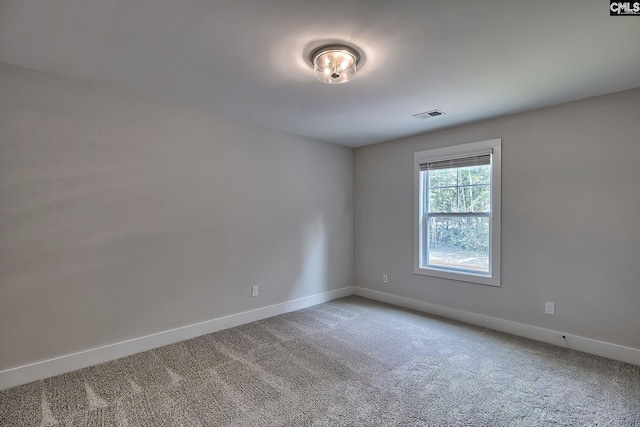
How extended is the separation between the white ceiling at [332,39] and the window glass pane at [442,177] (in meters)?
1.00

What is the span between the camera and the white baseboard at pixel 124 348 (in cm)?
225

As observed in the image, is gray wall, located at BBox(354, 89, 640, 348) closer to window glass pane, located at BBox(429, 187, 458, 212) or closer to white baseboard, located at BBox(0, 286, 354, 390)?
window glass pane, located at BBox(429, 187, 458, 212)

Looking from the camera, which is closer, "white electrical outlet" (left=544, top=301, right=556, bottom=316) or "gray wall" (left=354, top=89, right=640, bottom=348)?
"gray wall" (left=354, top=89, right=640, bottom=348)

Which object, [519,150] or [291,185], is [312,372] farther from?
[519,150]

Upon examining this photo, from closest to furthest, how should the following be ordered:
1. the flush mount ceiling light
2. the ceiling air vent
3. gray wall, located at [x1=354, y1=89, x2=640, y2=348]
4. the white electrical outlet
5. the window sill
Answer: the flush mount ceiling light
gray wall, located at [x1=354, y1=89, x2=640, y2=348]
the white electrical outlet
the ceiling air vent
the window sill

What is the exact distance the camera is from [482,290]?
11.5 feet

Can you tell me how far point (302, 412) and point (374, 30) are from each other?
2.42 m

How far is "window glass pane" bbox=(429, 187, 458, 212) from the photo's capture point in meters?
3.83

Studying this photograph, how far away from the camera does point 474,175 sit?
3.65m

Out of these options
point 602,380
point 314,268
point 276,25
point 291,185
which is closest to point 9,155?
point 276,25

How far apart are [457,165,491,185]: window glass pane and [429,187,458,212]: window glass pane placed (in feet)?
0.54

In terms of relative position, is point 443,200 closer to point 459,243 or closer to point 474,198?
point 474,198

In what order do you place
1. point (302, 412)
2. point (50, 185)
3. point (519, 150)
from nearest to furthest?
point (302, 412) → point (50, 185) → point (519, 150)

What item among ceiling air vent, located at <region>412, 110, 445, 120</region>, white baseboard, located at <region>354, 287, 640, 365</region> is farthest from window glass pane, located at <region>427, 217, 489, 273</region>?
ceiling air vent, located at <region>412, 110, 445, 120</region>
